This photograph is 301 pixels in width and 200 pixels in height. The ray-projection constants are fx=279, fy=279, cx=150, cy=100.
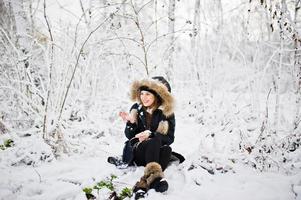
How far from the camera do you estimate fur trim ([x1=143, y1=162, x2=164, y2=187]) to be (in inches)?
101

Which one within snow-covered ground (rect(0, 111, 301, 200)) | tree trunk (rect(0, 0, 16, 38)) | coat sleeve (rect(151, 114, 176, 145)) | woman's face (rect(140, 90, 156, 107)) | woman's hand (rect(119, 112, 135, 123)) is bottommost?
snow-covered ground (rect(0, 111, 301, 200))

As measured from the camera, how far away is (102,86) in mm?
6496

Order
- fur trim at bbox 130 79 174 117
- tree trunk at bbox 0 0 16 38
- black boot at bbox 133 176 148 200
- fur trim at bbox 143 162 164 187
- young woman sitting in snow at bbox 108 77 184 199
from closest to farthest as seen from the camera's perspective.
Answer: black boot at bbox 133 176 148 200, fur trim at bbox 143 162 164 187, young woman sitting in snow at bbox 108 77 184 199, fur trim at bbox 130 79 174 117, tree trunk at bbox 0 0 16 38

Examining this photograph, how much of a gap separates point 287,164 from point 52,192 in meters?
2.40

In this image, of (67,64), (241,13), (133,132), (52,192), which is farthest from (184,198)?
(241,13)

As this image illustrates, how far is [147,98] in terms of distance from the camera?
3.00m

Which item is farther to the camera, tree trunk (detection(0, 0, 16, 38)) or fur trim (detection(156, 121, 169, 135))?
tree trunk (detection(0, 0, 16, 38))

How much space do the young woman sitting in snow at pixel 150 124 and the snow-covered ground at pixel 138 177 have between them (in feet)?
0.65

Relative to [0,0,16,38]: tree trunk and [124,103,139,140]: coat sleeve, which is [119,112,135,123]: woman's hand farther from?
[0,0,16,38]: tree trunk

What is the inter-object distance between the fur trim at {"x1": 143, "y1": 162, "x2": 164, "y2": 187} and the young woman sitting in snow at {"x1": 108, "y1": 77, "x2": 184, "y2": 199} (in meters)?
0.02

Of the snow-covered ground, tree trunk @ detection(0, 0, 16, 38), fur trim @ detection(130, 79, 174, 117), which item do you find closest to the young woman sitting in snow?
fur trim @ detection(130, 79, 174, 117)

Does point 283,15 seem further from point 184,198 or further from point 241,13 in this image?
point 184,198

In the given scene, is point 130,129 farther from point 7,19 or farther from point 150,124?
point 7,19

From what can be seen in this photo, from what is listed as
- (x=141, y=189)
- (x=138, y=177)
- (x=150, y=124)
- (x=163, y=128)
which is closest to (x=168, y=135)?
(x=163, y=128)
